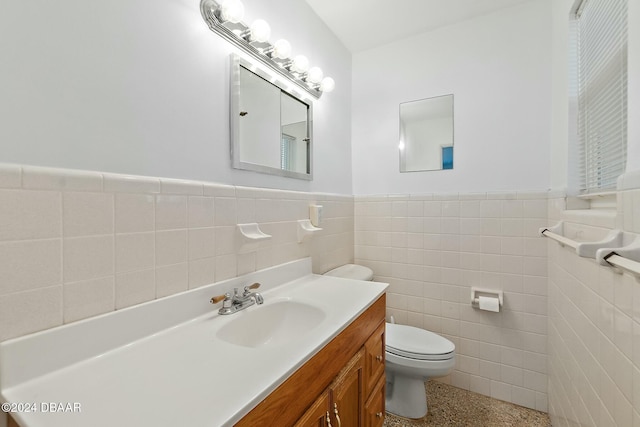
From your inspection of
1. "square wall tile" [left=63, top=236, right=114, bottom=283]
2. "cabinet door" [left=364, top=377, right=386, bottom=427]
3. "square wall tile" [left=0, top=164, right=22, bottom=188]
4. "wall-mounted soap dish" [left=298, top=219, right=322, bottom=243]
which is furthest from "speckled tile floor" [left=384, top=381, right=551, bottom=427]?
"square wall tile" [left=0, top=164, right=22, bottom=188]

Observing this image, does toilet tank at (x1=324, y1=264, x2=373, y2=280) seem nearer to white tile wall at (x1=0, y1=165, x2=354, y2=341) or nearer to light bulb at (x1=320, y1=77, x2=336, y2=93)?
white tile wall at (x1=0, y1=165, x2=354, y2=341)

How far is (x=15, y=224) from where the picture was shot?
23.8 inches

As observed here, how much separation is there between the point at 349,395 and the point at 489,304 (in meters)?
1.21

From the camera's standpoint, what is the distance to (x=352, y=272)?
6.29ft

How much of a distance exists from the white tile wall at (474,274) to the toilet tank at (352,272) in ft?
0.61

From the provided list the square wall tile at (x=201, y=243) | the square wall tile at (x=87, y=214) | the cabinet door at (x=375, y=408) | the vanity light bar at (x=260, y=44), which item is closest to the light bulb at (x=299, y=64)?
the vanity light bar at (x=260, y=44)

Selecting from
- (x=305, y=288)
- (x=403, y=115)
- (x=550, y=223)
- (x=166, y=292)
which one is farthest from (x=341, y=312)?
(x=403, y=115)

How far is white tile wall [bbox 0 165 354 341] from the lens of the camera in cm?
61

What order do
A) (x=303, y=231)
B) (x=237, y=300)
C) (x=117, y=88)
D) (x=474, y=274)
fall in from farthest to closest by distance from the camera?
(x=474, y=274)
(x=303, y=231)
(x=237, y=300)
(x=117, y=88)

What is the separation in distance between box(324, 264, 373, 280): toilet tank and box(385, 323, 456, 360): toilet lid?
0.36 m

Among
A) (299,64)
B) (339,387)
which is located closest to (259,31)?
(299,64)

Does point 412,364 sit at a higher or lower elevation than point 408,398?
higher

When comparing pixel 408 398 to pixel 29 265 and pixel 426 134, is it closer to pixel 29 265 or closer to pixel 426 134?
pixel 426 134

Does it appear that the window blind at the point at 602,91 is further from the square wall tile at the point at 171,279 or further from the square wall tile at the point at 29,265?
the square wall tile at the point at 29,265
